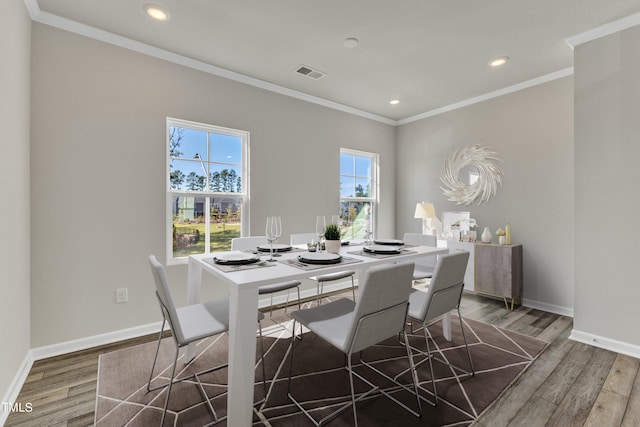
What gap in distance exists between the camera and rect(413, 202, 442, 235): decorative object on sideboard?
4176mm

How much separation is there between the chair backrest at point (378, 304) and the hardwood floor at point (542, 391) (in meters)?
0.76

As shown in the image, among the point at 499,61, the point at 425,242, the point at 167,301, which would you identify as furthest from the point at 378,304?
the point at 499,61

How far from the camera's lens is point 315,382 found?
2021 mm

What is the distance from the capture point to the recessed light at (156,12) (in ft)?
7.34

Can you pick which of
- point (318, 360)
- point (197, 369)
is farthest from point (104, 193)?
point (318, 360)

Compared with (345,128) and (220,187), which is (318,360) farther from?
(345,128)

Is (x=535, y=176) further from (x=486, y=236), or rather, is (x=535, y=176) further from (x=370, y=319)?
(x=370, y=319)

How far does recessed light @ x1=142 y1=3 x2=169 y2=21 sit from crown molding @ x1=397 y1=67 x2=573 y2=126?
366 centimetres

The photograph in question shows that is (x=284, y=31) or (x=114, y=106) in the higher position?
(x=284, y=31)

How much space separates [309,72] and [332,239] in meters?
2.11

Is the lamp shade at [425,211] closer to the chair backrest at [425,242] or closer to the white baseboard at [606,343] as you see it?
the chair backrest at [425,242]

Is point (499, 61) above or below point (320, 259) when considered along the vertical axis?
above

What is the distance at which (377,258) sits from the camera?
6.61 feet

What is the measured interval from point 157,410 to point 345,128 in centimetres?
385
